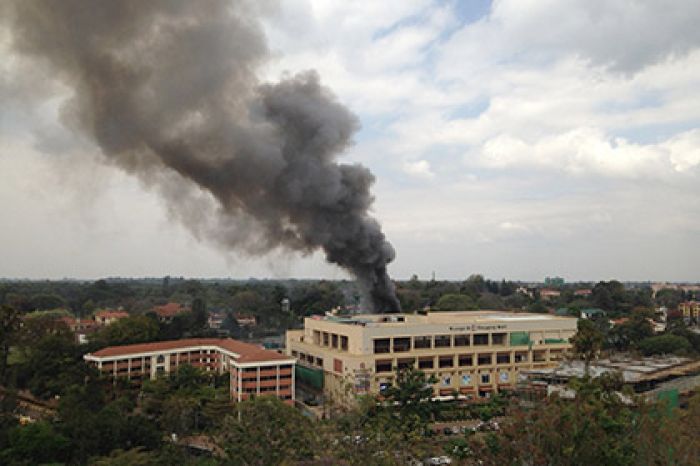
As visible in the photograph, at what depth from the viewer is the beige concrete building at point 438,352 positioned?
131 ft

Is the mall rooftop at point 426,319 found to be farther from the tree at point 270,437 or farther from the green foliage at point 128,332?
the tree at point 270,437

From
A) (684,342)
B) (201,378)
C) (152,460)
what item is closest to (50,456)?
(152,460)

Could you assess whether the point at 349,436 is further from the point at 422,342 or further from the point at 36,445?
the point at 422,342

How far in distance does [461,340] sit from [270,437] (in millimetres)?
25987

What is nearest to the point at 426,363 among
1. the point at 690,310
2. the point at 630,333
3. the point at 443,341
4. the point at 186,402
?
the point at 443,341

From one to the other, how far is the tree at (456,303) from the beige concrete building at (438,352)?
38740 mm

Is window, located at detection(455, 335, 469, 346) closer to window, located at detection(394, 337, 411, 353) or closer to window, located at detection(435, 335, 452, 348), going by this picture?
window, located at detection(435, 335, 452, 348)

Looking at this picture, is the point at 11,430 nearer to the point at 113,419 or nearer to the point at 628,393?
the point at 113,419

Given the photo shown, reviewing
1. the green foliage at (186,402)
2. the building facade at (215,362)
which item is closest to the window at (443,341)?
the building facade at (215,362)

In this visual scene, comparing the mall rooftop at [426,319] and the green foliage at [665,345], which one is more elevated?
the mall rooftop at [426,319]

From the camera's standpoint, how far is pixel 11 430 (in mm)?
23984

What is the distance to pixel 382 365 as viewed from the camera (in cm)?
4028

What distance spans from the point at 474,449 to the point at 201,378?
25655mm

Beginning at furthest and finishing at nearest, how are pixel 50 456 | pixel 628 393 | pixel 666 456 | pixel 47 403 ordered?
pixel 47 403, pixel 50 456, pixel 628 393, pixel 666 456
